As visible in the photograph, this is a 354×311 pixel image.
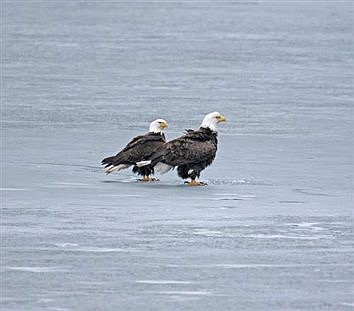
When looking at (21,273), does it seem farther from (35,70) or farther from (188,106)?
(35,70)

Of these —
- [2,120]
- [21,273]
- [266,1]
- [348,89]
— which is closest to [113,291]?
[21,273]

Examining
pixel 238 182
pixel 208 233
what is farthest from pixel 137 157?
pixel 208 233

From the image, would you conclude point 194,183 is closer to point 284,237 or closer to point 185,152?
point 185,152

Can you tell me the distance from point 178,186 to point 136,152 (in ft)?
1.29

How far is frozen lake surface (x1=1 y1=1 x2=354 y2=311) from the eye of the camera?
6734mm

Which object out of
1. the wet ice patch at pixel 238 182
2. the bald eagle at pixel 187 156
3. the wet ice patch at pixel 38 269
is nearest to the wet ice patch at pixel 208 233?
the wet ice patch at pixel 38 269

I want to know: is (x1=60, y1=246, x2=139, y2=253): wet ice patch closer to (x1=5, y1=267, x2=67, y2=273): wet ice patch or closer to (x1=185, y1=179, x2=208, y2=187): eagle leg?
(x1=5, y1=267, x2=67, y2=273): wet ice patch

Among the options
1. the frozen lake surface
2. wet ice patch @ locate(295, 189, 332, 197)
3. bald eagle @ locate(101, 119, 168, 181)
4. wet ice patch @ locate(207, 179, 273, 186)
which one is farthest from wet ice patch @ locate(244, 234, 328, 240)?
bald eagle @ locate(101, 119, 168, 181)

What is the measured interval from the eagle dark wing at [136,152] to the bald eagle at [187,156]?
0.18ft

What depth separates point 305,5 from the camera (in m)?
40.9

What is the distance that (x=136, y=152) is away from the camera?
34.4 ft

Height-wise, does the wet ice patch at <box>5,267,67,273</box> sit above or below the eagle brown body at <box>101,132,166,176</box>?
below

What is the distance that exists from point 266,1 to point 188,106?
28.7 metres

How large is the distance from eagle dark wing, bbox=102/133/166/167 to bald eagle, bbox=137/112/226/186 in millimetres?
53
